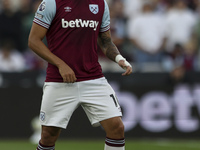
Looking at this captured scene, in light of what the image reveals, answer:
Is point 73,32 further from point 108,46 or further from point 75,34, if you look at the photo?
point 108,46

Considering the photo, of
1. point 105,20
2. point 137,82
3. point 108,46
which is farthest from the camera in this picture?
point 137,82

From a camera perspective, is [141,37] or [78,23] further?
[141,37]

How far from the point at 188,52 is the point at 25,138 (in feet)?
14.2

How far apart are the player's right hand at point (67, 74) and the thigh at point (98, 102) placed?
0.25 m

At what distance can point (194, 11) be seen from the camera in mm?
13859

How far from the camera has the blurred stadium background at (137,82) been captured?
11000mm

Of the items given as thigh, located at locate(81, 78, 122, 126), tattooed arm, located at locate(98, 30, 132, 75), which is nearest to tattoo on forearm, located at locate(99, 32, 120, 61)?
tattooed arm, located at locate(98, 30, 132, 75)

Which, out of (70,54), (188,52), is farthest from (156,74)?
(70,54)

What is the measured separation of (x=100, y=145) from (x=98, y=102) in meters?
4.50

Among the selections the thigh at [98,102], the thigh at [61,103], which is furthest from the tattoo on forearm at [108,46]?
the thigh at [61,103]

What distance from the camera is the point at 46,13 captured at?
5707mm

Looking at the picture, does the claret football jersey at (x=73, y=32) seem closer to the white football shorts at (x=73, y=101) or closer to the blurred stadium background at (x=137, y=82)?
the white football shorts at (x=73, y=101)

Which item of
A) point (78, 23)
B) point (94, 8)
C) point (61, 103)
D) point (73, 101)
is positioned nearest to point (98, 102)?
point (73, 101)

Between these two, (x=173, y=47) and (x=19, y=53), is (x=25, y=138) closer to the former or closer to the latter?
(x=19, y=53)
